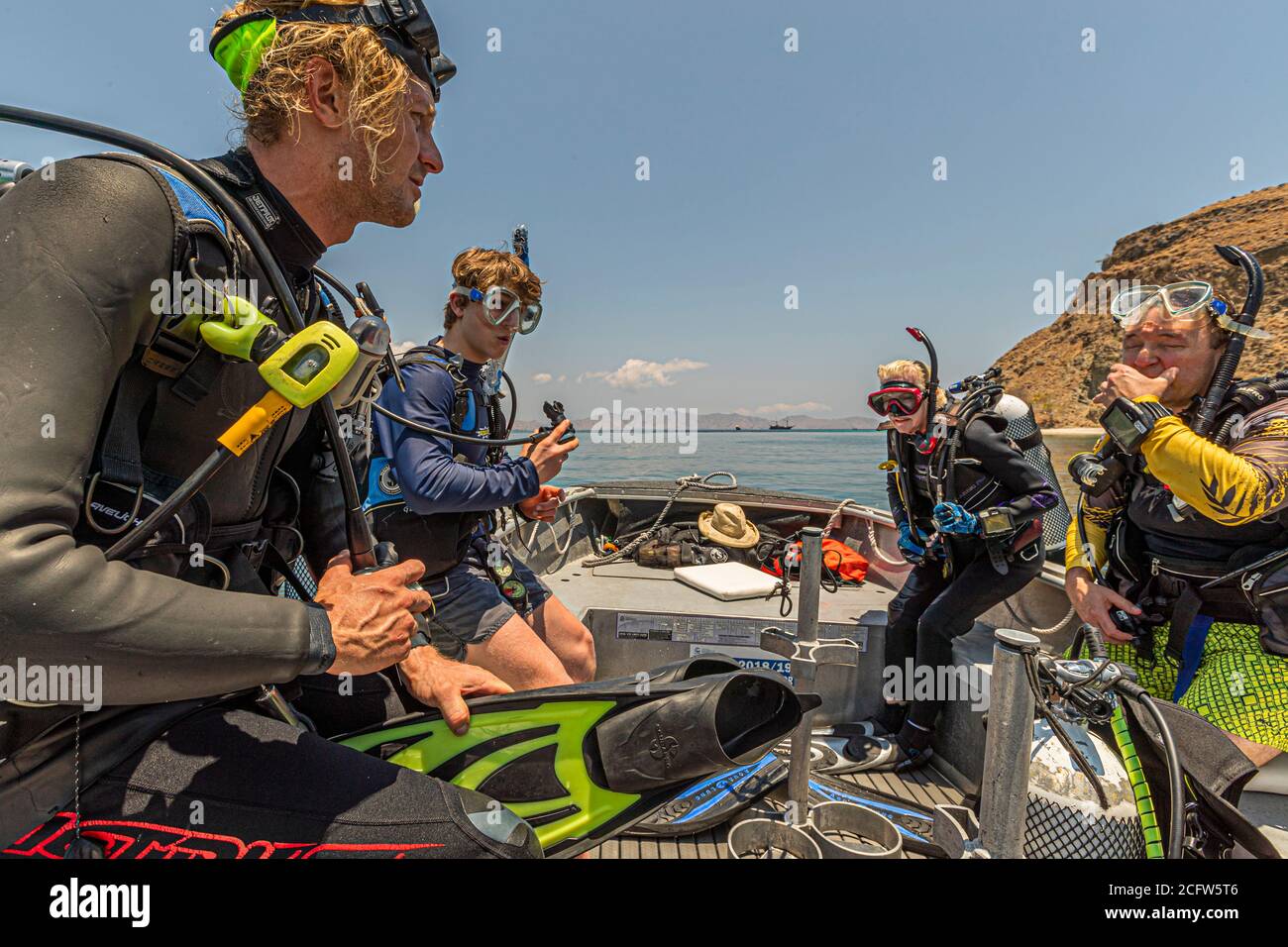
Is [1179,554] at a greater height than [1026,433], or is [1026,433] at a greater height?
[1026,433]

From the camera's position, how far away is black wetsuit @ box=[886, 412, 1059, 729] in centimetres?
357

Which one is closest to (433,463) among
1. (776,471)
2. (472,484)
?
(472,484)

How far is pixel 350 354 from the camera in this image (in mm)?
1067

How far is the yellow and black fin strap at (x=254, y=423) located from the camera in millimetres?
1006

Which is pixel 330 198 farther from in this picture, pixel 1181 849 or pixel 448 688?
pixel 1181 849

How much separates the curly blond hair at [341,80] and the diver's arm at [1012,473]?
352 centimetres

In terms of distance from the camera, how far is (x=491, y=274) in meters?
2.81

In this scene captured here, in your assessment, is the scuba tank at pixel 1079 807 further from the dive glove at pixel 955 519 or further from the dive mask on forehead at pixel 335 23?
the dive mask on forehead at pixel 335 23

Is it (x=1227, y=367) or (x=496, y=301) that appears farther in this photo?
(x=496, y=301)

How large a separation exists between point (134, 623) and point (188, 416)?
0.37 m

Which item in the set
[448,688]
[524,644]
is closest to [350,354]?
[448,688]

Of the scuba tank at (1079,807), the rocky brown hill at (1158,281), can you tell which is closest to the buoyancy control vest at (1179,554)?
the scuba tank at (1079,807)

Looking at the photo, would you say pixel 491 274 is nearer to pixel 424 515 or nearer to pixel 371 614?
pixel 424 515

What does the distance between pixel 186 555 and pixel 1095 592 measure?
3434mm
